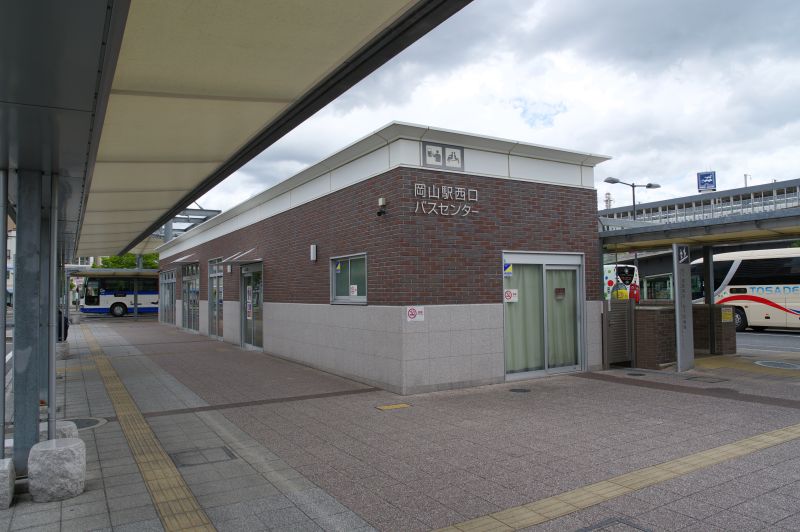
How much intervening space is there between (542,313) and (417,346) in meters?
3.04

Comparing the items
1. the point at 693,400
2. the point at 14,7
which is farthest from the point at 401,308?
the point at 14,7

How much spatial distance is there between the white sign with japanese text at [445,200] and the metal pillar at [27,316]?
5463 millimetres

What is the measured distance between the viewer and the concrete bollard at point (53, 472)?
4684mm

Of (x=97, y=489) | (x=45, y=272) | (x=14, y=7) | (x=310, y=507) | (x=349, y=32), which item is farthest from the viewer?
(x=45, y=272)

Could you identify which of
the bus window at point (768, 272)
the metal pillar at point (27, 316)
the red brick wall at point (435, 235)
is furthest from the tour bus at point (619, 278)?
the metal pillar at point (27, 316)

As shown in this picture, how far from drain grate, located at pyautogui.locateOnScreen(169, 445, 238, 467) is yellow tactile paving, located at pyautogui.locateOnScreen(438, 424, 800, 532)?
2.83 meters

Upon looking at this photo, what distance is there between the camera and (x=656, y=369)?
11.3 meters

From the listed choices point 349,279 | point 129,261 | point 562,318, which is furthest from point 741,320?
point 129,261

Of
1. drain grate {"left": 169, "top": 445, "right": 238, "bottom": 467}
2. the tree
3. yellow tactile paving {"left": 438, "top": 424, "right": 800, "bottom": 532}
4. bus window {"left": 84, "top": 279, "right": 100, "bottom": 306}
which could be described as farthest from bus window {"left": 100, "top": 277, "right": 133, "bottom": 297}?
yellow tactile paving {"left": 438, "top": 424, "right": 800, "bottom": 532}

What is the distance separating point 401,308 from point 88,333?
19622mm

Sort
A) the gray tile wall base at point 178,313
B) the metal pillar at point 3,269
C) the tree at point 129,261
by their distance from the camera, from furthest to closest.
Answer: the tree at point 129,261, the gray tile wall base at point 178,313, the metal pillar at point 3,269

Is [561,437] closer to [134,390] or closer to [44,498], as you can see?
[44,498]

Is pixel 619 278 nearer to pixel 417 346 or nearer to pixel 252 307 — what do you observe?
pixel 252 307

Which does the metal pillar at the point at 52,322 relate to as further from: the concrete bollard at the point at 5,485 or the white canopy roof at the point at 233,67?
the white canopy roof at the point at 233,67
